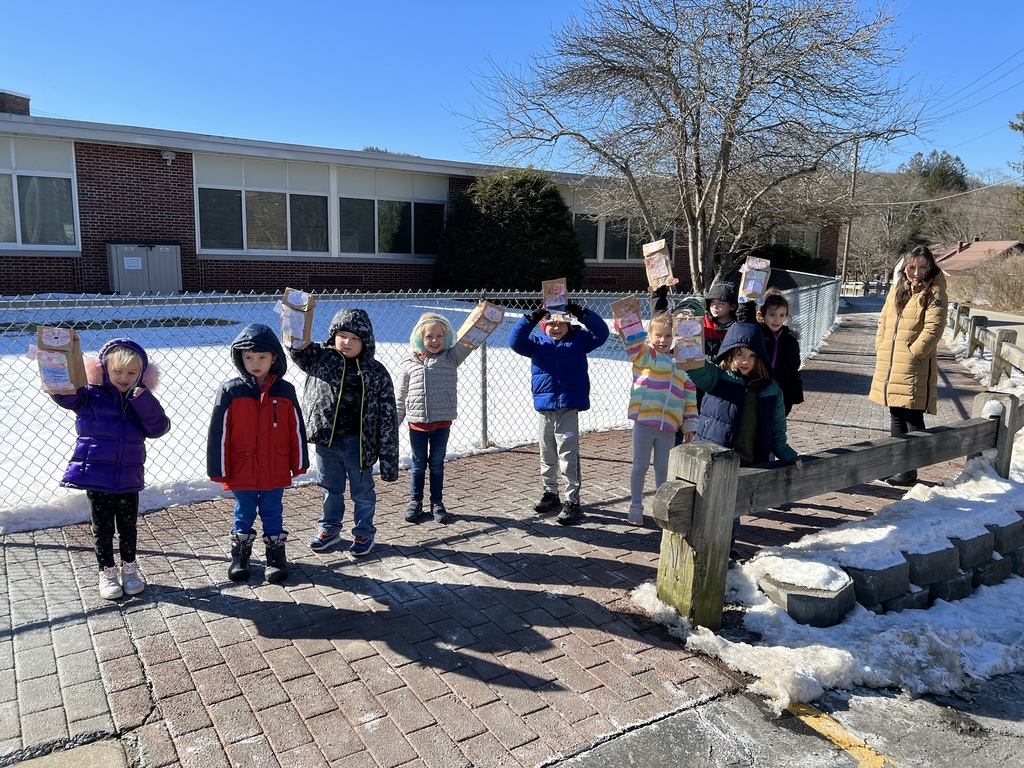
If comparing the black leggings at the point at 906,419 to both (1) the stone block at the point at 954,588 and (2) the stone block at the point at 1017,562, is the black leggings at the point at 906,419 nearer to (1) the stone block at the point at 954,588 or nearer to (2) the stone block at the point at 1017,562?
(2) the stone block at the point at 1017,562

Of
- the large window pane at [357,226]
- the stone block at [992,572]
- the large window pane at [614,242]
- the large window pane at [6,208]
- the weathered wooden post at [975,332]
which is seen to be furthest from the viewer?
the large window pane at [614,242]

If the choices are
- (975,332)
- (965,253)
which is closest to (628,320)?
(975,332)

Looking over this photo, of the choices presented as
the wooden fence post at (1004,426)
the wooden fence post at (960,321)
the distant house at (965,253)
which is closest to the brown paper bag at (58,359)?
the wooden fence post at (1004,426)

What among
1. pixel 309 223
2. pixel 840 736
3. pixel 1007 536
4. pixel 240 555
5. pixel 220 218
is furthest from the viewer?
pixel 309 223

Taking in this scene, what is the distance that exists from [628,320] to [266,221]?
1450 centimetres

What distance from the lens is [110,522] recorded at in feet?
11.7

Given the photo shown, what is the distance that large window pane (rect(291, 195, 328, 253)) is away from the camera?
17.4m

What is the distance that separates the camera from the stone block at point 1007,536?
13.6 ft

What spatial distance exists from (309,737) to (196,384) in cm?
657

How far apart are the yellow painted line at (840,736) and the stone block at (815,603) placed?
55cm

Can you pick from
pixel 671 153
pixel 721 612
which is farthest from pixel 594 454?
pixel 671 153

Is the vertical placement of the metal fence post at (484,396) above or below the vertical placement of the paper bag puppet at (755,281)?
below

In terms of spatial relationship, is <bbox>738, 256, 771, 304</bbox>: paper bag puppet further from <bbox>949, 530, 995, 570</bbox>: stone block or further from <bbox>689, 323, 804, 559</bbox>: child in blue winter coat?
<bbox>949, 530, 995, 570</bbox>: stone block

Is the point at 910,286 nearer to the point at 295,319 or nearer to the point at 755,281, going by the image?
the point at 755,281
